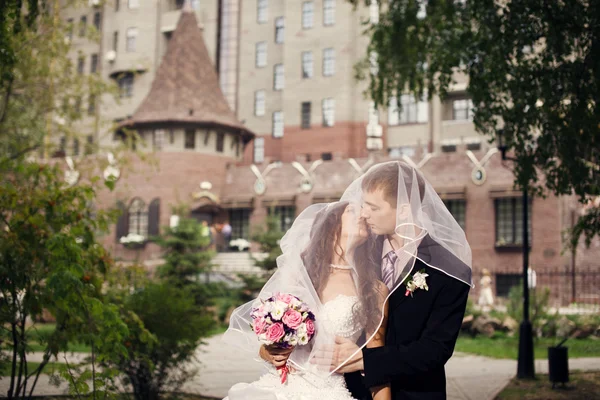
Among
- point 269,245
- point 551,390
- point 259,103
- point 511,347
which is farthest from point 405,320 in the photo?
A: point 259,103

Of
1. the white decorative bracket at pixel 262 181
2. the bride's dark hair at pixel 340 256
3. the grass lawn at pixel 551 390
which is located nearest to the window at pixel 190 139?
the white decorative bracket at pixel 262 181

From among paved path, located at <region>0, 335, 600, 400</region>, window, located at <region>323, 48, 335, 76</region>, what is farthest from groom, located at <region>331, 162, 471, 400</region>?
window, located at <region>323, 48, 335, 76</region>

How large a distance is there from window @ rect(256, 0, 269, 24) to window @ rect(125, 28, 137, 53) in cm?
993

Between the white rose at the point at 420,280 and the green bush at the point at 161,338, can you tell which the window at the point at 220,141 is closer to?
→ the green bush at the point at 161,338

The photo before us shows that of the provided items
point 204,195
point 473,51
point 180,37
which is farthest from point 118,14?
point 473,51

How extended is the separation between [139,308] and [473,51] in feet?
20.2

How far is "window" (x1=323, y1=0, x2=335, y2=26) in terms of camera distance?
47219 mm

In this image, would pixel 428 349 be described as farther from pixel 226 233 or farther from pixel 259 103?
pixel 259 103

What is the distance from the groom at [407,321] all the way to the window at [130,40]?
175 feet

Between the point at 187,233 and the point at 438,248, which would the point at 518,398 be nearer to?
the point at 438,248

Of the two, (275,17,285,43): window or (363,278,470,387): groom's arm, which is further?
(275,17,285,43): window

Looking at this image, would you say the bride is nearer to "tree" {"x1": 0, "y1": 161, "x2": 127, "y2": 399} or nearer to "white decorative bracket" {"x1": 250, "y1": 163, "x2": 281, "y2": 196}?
"tree" {"x1": 0, "y1": 161, "x2": 127, "y2": 399}

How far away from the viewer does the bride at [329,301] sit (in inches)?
132

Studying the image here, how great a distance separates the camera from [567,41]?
8688 mm
